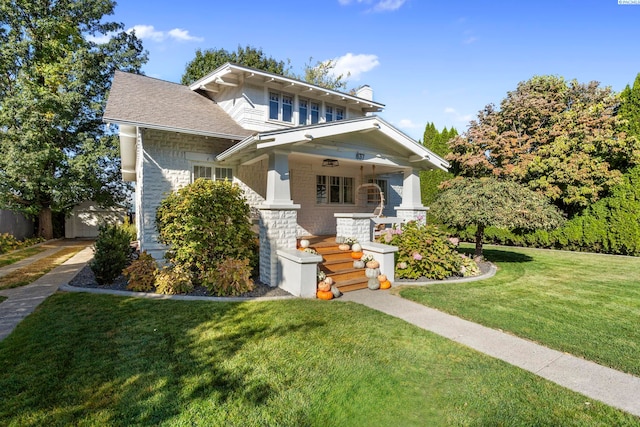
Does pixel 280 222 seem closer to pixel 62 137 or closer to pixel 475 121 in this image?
pixel 475 121

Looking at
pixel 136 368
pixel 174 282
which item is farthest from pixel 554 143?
pixel 136 368

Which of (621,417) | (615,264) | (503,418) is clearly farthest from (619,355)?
(615,264)

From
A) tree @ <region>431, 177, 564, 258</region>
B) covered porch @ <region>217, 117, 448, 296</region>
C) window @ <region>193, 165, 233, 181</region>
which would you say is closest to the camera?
covered porch @ <region>217, 117, 448, 296</region>

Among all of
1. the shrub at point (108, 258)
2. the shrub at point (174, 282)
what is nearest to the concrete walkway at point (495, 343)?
the shrub at point (174, 282)

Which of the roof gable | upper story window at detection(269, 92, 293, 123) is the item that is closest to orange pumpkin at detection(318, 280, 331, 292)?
upper story window at detection(269, 92, 293, 123)

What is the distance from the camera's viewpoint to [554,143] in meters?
14.3

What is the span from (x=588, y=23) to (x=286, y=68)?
22531 millimetres

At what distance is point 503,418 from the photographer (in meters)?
2.88

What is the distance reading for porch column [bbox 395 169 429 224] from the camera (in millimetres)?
10234

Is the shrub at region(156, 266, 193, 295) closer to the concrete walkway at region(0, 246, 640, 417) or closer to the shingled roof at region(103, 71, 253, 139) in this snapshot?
the concrete walkway at region(0, 246, 640, 417)

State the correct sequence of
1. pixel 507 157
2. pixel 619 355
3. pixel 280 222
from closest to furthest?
pixel 619 355 → pixel 280 222 → pixel 507 157

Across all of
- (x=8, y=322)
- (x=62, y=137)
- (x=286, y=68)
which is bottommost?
(x=8, y=322)

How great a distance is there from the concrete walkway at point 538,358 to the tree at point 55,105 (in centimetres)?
1761

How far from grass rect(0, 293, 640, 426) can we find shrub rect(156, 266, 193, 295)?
4.97 ft
